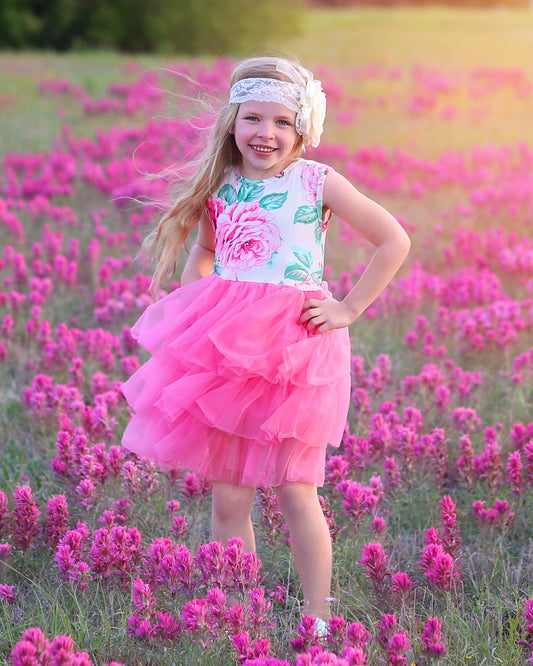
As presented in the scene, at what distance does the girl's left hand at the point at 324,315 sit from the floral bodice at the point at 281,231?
111 mm

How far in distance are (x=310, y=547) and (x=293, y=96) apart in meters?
1.59

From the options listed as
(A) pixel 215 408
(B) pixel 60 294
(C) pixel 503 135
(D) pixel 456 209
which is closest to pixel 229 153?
(A) pixel 215 408

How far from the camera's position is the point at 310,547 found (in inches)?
122

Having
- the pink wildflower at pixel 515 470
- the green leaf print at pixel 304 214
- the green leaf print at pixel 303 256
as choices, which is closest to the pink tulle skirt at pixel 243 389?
the green leaf print at pixel 303 256

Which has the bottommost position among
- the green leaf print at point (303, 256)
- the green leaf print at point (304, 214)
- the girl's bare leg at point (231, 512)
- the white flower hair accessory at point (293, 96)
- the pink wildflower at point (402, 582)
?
the pink wildflower at point (402, 582)

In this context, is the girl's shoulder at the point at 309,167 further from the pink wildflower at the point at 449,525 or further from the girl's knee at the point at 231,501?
the pink wildflower at the point at 449,525

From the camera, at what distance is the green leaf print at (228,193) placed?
3350mm

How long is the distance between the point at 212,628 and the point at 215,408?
731 mm

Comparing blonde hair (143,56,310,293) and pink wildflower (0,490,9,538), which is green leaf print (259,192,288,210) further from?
pink wildflower (0,490,9,538)

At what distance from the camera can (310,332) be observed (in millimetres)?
3164

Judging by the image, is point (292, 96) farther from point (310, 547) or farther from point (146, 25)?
point (146, 25)

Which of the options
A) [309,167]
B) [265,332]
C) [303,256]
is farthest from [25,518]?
[309,167]

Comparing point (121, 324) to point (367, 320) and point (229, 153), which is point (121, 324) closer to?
point (367, 320)

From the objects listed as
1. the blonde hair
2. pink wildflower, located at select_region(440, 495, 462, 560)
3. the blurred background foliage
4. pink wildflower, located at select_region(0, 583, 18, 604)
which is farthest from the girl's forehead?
the blurred background foliage
